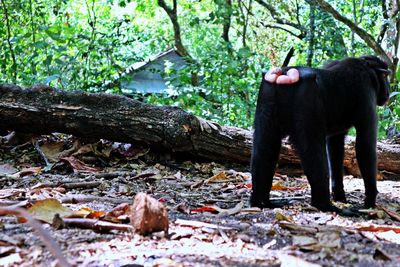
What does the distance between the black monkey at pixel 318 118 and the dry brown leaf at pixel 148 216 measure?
1.61 metres

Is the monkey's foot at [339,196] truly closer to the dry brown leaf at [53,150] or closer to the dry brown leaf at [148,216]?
the dry brown leaf at [148,216]

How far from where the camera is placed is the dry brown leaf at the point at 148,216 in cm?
225

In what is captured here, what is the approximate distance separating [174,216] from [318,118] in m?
1.34

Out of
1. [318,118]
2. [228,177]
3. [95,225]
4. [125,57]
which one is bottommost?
[228,177]

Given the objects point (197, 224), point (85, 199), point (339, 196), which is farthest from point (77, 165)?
point (197, 224)

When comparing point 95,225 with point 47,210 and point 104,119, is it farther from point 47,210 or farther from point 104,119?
point 104,119

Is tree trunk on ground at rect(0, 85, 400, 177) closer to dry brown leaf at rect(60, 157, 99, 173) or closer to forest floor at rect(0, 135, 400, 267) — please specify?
forest floor at rect(0, 135, 400, 267)

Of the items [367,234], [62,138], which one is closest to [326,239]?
[367,234]

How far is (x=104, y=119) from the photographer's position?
5402mm

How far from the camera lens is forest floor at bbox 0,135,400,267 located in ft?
6.41

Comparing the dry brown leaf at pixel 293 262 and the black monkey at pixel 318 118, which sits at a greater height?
the black monkey at pixel 318 118

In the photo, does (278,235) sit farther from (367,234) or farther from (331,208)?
(331,208)

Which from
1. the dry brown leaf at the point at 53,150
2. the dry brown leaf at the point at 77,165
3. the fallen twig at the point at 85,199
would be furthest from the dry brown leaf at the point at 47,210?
the dry brown leaf at the point at 53,150

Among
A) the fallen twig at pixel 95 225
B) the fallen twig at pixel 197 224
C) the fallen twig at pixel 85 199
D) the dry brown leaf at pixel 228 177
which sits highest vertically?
the fallen twig at pixel 95 225
